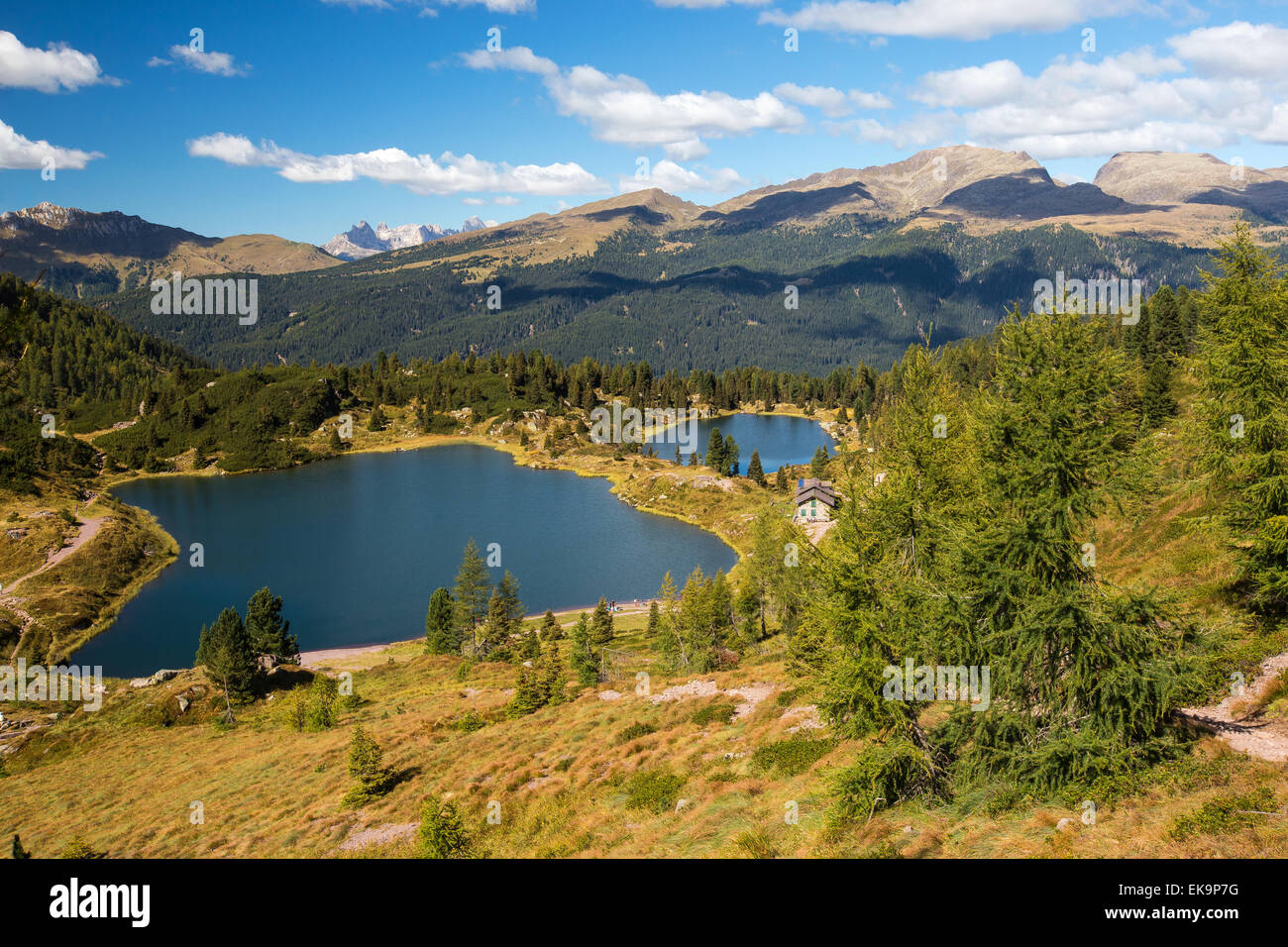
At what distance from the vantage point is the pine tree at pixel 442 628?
6900cm

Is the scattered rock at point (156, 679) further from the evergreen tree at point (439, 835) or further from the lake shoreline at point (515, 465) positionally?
the evergreen tree at point (439, 835)

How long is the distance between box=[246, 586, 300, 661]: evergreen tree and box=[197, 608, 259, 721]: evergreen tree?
3.70 m

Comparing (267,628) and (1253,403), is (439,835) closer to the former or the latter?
(1253,403)

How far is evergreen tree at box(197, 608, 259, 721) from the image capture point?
178 feet

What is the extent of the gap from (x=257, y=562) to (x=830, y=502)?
82319 millimetres

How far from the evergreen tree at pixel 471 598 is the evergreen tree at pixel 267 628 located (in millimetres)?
15393

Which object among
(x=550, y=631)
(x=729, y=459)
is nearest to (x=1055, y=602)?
(x=550, y=631)

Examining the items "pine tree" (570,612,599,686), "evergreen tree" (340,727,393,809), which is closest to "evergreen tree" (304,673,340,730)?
"pine tree" (570,612,599,686)

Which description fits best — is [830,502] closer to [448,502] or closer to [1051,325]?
[448,502]

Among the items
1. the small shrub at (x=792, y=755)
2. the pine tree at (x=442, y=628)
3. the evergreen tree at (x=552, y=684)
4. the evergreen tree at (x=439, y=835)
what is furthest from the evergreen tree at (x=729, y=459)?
the evergreen tree at (x=439, y=835)

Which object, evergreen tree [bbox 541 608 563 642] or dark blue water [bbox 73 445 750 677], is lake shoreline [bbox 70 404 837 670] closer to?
dark blue water [bbox 73 445 750 677]

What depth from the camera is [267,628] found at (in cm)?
6166
